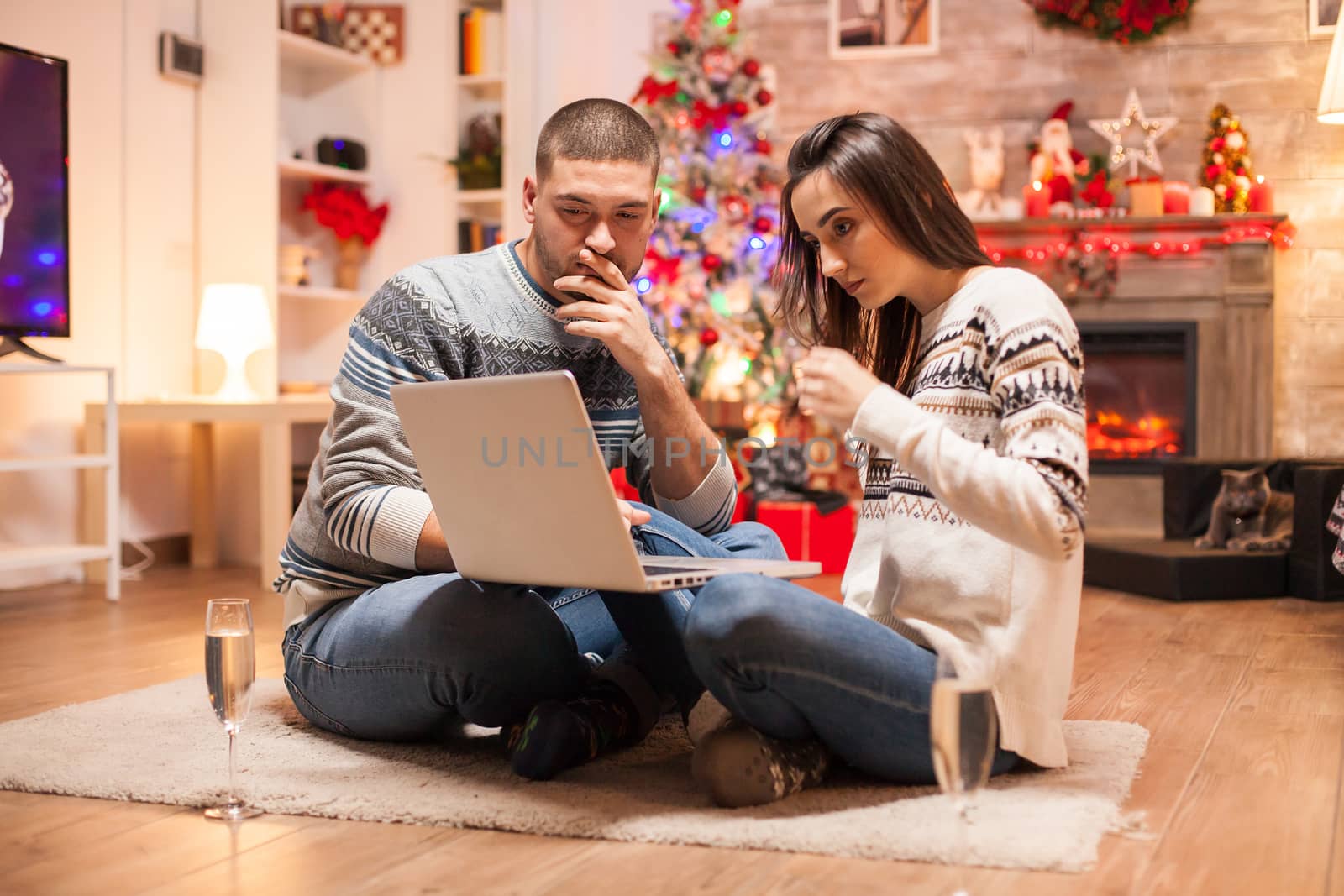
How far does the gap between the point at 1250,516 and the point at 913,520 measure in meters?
2.90

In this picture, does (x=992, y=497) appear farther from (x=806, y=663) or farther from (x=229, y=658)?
(x=229, y=658)

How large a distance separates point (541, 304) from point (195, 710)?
37.5 inches

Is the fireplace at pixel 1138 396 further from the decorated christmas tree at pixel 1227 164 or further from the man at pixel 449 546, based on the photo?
the man at pixel 449 546

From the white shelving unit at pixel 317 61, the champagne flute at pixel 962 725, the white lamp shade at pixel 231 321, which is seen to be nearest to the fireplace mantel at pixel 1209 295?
the white shelving unit at pixel 317 61

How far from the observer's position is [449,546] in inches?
67.4

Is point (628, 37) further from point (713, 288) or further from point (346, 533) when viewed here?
point (346, 533)

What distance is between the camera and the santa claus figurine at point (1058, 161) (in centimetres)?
558

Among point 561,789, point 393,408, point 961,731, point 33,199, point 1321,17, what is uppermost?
point 1321,17

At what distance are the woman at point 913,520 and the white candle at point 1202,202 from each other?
4.11m

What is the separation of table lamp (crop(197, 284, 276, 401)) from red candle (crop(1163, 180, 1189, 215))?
11.6ft

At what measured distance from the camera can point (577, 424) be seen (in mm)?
1465

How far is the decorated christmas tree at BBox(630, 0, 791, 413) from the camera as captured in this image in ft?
17.9

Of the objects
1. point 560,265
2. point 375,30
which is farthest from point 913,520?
point 375,30

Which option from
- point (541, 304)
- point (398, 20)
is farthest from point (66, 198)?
point (541, 304)
